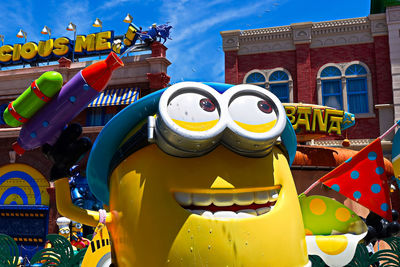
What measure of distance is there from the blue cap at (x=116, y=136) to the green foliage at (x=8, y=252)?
5.56ft

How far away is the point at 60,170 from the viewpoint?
3094 millimetres

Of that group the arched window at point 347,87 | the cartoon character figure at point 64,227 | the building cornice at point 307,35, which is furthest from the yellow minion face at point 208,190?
the building cornice at point 307,35

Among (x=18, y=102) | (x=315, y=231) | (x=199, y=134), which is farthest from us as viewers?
(x=315, y=231)

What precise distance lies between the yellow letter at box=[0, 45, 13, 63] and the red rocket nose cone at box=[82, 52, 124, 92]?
15.6 metres

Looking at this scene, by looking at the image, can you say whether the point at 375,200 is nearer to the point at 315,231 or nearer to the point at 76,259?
the point at 315,231

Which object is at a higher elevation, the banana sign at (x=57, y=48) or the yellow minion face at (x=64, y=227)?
the banana sign at (x=57, y=48)

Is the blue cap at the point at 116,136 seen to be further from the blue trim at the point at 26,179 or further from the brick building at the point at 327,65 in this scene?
the blue trim at the point at 26,179

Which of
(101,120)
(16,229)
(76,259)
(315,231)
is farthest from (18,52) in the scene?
(315,231)

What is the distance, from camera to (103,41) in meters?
15.3

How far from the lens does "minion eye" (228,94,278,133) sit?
264 cm

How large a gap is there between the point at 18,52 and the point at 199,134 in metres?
16.4

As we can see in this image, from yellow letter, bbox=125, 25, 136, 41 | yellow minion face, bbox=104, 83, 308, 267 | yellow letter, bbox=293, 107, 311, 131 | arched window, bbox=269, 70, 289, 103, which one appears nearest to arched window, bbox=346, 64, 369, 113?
arched window, bbox=269, 70, 289, 103

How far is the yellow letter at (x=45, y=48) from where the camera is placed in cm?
1584

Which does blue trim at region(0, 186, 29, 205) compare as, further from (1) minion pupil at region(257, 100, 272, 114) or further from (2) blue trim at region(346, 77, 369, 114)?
(1) minion pupil at region(257, 100, 272, 114)
